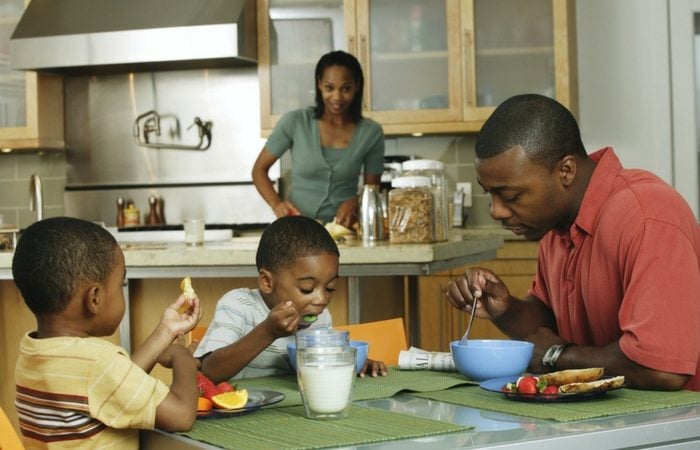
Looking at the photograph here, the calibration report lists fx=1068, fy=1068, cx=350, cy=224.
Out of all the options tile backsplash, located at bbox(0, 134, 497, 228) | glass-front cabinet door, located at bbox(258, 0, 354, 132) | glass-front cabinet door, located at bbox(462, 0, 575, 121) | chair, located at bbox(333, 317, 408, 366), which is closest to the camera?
chair, located at bbox(333, 317, 408, 366)

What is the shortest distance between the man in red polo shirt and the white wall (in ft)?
11.0

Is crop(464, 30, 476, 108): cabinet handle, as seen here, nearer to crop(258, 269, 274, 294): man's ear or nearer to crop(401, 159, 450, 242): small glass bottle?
crop(401, 159, 450, 242): small glass bottle

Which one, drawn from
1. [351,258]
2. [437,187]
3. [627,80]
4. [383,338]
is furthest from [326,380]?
[627,80]

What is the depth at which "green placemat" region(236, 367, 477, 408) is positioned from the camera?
1.65 metres

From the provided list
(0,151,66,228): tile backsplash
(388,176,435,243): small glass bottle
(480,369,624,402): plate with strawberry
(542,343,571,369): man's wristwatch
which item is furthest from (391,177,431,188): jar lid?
(0,151,66,228): tile backsplash

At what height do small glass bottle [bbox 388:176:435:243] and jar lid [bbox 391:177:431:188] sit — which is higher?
jar lid [bbox 391:177:431:188]

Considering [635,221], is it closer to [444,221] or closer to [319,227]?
[319,227]

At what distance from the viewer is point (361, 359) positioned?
5.96 feet

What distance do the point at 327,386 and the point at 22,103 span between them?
14.7ft

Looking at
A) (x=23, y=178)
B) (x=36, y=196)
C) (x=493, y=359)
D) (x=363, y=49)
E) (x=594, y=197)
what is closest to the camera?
(x=493, y=359)

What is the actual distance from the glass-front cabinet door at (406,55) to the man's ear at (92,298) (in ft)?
11.6

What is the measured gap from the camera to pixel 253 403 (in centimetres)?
152

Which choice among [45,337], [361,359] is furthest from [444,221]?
[45,337]

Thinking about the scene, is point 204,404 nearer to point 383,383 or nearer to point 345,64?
point 383,383
